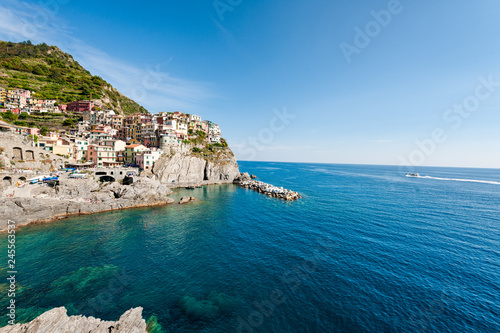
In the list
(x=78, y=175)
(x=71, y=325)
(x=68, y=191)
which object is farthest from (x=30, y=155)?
(x=71, y=325)

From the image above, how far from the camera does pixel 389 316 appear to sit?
696 inches

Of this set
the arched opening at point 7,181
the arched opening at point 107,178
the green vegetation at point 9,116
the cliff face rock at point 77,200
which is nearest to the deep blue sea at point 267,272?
the cliff face rock at point 77,200

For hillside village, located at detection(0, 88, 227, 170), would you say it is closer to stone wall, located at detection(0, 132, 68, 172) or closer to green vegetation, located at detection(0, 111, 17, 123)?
green vegetation, located at detection(0, 111, 17, 123)

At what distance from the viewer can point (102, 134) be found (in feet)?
266

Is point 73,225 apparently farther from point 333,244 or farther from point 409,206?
point 409,206

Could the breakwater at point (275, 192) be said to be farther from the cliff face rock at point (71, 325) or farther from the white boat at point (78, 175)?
the white boat at point (78, 175)

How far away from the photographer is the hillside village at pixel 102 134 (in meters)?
63.1

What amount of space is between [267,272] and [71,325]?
1923 cm

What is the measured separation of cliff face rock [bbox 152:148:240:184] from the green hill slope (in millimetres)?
80230

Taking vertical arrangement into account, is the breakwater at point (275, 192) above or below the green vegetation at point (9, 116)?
below

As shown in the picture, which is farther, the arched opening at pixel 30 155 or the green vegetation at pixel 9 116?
the green vegetation at pixel 9 116

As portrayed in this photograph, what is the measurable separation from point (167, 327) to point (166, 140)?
2995 inches

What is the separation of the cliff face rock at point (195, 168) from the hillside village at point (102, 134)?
4986 millimetres

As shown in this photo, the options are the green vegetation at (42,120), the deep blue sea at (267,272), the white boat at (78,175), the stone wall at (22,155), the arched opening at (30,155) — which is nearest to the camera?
the deep blue sea at (267,272)
